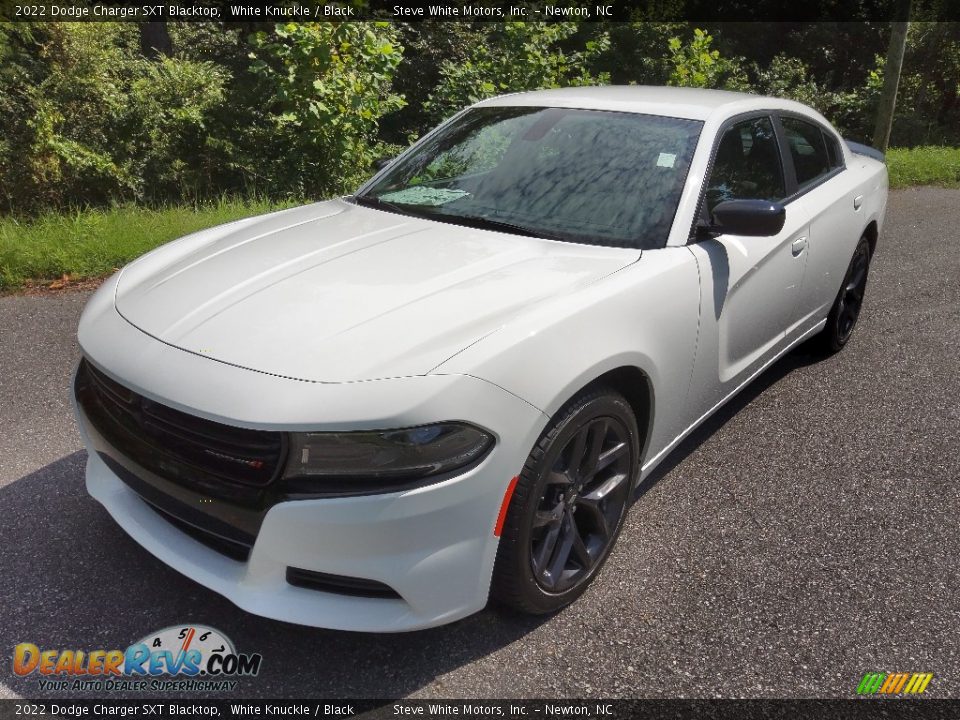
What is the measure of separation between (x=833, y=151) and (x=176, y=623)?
4200 millimetres

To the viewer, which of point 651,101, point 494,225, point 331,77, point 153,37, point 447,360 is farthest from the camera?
point 153,37

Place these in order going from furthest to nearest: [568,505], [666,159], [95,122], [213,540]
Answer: [95,122], [666,159], [568,505], [213,540]

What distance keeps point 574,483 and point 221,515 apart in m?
1.07

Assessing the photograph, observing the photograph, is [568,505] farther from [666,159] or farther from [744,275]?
[666,159]

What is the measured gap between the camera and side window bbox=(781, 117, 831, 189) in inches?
161

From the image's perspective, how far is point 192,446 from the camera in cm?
223

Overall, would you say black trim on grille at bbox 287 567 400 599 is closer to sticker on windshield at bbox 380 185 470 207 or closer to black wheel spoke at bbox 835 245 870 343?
sticker on windshield at bbox 380 185 470 207

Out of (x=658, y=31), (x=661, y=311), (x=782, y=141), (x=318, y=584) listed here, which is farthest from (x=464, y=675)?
(x=658, y=31)

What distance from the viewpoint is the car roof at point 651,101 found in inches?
141

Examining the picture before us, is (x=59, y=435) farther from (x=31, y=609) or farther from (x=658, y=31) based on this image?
(x=658, y=31)

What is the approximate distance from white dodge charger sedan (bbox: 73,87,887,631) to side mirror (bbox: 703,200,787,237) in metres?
0.01

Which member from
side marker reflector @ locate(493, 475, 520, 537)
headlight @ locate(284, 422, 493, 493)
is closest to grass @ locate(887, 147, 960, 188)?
side marker reflector @ locate(493, 475, 520, 537)

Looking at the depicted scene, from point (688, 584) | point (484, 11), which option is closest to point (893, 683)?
point (688, 584)

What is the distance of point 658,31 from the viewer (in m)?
17.8
